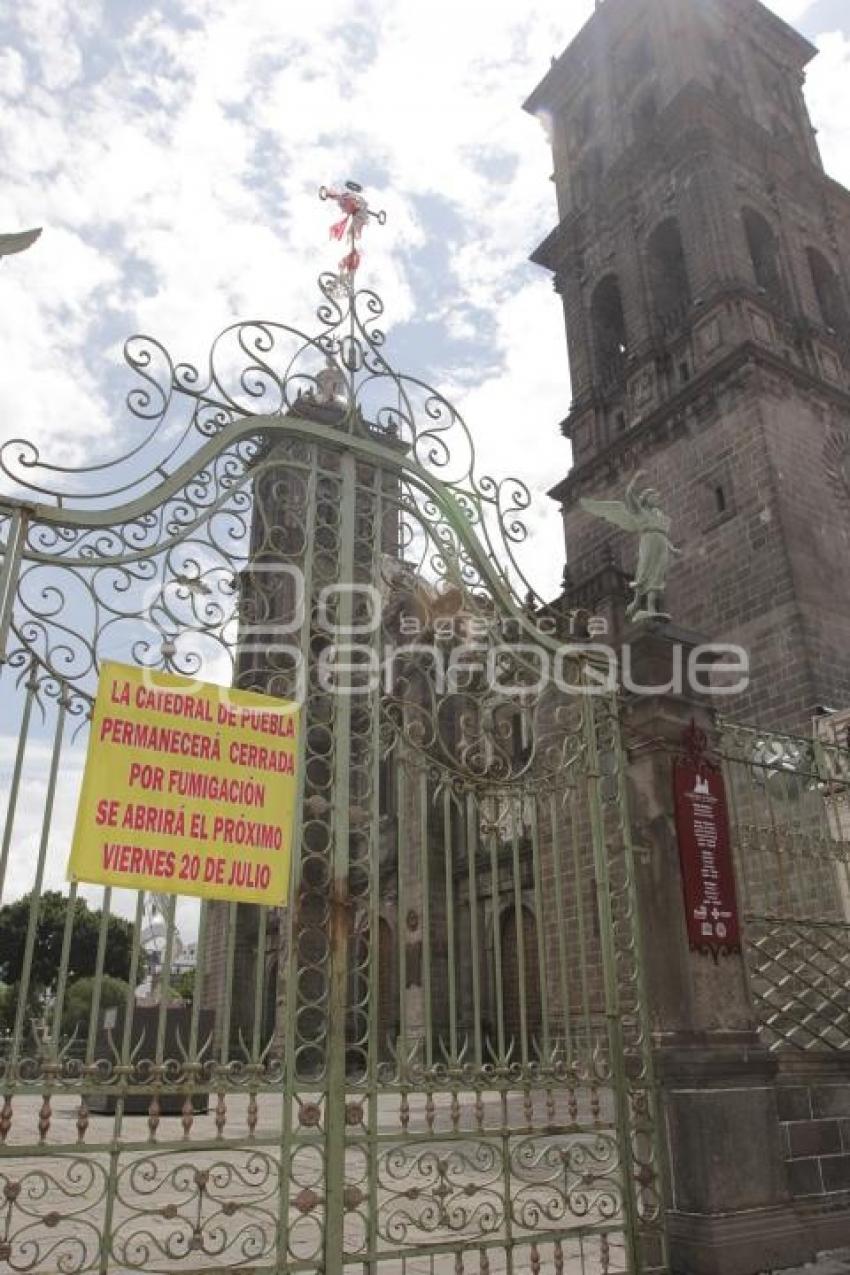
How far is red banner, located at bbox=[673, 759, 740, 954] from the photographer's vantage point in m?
6.28

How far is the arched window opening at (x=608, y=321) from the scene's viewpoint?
24.7 metres

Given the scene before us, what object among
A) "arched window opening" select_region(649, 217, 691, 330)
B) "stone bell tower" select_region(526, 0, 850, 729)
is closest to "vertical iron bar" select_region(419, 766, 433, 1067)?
"stone bell tower" select_region(526, 0, 850, 729)

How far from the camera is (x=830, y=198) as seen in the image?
25.1 metres

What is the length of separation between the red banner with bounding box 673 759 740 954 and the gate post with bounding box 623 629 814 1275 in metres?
0.06

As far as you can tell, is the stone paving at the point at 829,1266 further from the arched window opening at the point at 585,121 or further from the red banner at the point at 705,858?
the arched window opening at the point at 585,121

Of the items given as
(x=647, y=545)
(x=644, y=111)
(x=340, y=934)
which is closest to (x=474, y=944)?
(x=340, y=934)

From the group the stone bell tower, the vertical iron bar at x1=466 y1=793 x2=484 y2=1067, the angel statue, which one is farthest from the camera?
the stone bell tower

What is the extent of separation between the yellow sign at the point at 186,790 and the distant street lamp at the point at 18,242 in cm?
246

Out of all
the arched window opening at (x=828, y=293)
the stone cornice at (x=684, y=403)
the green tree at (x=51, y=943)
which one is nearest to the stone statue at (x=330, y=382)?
the stone cornice at (x=684, y=403)

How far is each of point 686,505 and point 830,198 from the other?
36.2 feet

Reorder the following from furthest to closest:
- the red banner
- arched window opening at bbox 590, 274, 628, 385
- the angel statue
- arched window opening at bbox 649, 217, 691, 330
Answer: arched window opening at bbox 590, 274, 628, 385
arched window opening at bbox 649, 217, 691, 330
the angel statue
the red banner

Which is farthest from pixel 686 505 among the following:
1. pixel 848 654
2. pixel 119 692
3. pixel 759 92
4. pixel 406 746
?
pixel 119 692

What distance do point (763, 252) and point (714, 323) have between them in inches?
167

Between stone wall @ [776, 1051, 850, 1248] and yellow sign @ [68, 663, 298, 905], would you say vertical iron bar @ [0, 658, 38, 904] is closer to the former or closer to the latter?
yellow sign @ [68, 663, 298, 905]
